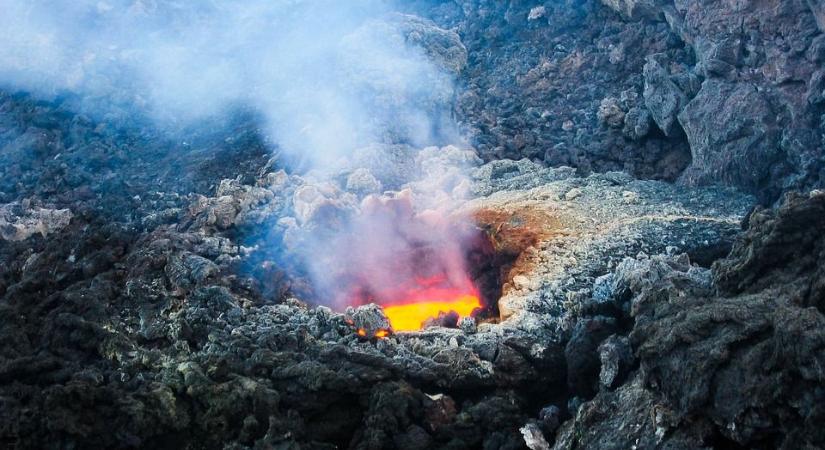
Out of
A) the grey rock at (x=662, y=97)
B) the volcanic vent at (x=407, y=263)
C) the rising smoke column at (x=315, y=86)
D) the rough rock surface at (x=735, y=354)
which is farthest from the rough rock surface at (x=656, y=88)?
the rough rock surface at (x=735, y=354)

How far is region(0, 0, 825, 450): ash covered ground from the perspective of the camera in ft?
30.1

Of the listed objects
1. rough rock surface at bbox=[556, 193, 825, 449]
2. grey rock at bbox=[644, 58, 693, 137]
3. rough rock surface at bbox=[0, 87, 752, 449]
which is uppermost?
grey rock at bbox=[644, 58, 693, 137]

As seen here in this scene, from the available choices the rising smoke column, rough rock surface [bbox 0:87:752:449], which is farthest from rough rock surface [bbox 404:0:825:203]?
the rising smoke column

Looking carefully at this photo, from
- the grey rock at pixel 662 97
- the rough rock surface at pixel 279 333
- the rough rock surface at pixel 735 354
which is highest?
the grey rock at pixel 662 97

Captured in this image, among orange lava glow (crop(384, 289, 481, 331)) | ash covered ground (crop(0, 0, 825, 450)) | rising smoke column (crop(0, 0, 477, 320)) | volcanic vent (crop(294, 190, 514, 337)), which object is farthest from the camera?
rising smoke column (crop(0, 0, 477, 320))

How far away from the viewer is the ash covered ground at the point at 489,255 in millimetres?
9164

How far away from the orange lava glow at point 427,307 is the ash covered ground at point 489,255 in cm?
Result: 65

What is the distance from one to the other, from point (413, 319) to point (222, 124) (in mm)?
12517

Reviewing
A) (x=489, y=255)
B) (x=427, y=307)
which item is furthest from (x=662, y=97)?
(x=427, y=307)

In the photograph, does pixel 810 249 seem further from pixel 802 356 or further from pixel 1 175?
pixel 1 175

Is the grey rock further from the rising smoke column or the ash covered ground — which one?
the rising smoke column

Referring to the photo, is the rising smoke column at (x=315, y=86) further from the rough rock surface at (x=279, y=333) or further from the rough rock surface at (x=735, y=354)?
the rough rock surface at (x=735, y=354)

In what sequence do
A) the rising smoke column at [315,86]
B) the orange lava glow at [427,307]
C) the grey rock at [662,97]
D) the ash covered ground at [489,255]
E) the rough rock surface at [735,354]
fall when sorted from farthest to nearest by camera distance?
the grey rock at [662,97], the rising smoke column at [315,86], the orange lava glow at [427,307], the ash covered ground at [489,255], the rough rock surface at [735,354]

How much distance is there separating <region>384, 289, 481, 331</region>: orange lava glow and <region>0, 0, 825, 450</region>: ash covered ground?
2.14ft
